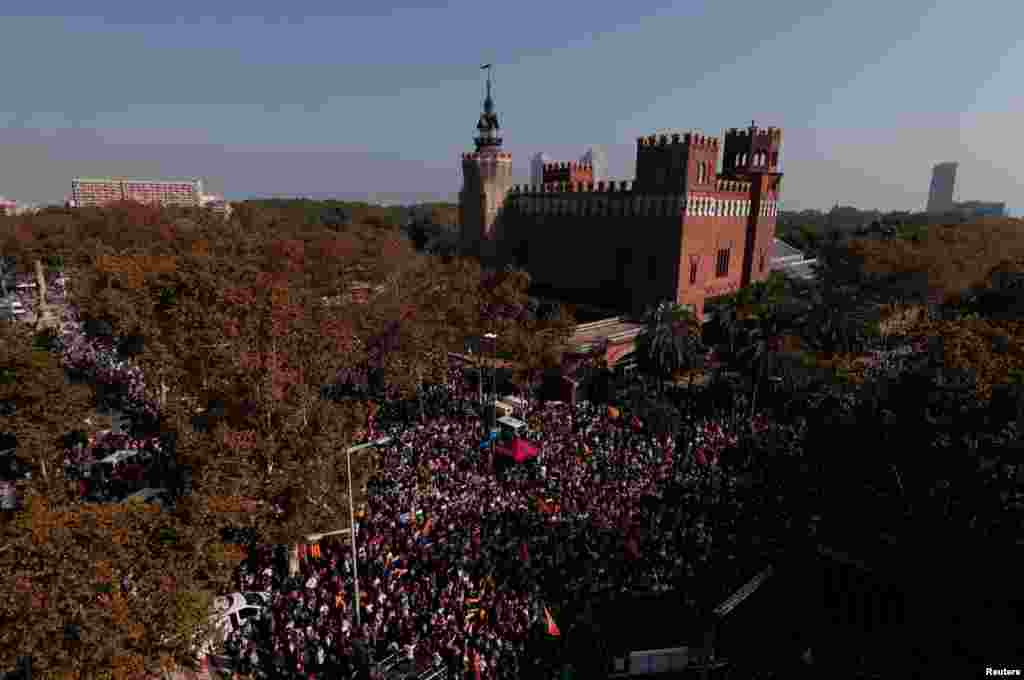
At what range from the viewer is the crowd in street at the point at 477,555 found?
49.1 ft

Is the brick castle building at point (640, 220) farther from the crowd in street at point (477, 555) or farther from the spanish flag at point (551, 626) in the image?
the spanish flag at point (551, 626)

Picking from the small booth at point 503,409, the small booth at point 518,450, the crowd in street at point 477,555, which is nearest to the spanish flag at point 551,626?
the crowd in street at point 477,555

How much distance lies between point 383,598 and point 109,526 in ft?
22.7

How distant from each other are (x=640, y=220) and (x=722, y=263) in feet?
29.6

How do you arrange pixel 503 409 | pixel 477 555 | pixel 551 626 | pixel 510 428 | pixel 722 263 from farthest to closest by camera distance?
pixel 722 263 → pixel 503 409 → pixel 510 428 → pixel 477 555 → pixel 551 626

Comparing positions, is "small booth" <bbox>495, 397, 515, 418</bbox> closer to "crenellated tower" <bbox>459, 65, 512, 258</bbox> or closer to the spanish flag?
the spanish flag

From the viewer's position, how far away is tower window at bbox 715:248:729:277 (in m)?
49.3

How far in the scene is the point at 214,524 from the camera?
13.6m

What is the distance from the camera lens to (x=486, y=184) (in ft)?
180

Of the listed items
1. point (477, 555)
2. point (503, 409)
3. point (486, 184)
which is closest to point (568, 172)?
point (486, 184)

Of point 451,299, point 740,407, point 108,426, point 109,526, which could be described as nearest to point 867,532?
point 740,407

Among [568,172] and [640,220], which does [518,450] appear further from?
[568,172]

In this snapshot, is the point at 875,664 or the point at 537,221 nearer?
the point at 875,664

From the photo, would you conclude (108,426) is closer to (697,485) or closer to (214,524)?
(214,524)
